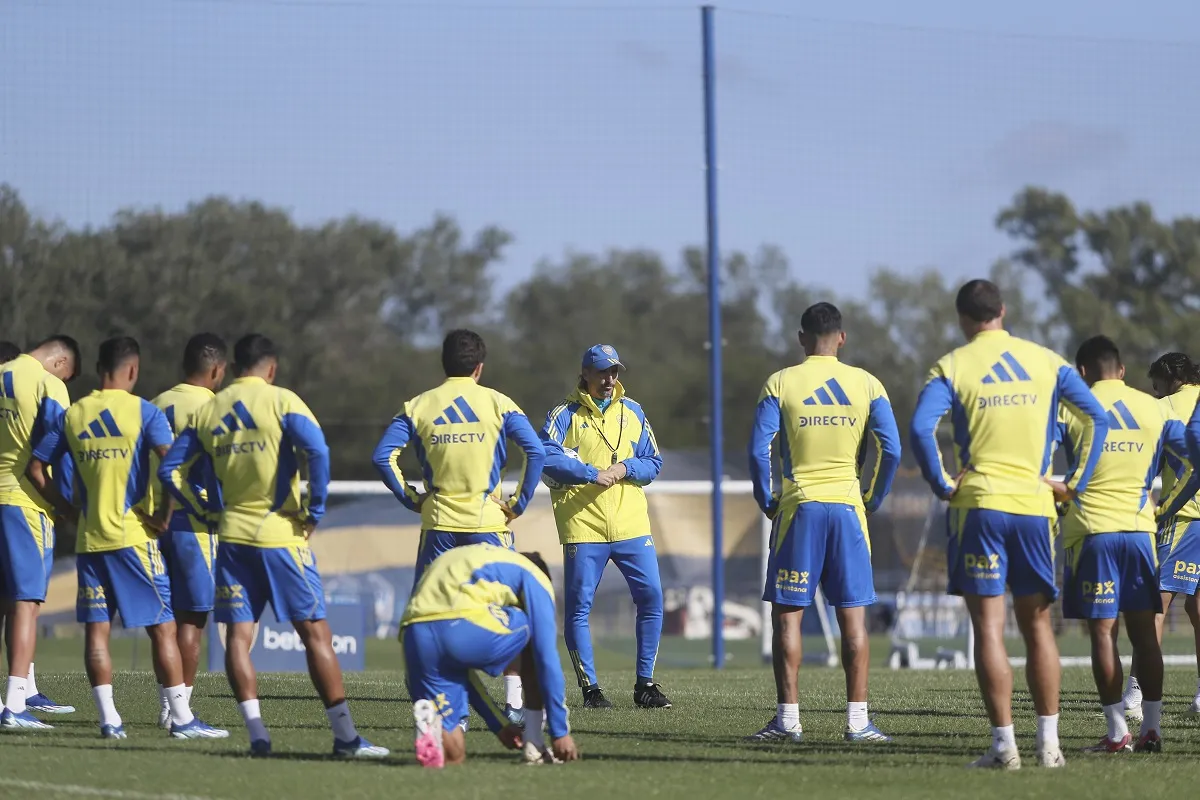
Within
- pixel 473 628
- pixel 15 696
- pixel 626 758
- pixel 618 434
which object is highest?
pixel 618 434

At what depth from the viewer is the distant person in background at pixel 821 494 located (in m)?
7.98

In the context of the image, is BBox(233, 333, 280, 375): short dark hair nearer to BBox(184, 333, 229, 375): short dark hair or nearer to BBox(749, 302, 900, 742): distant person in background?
BBox(184, 333, 229, 375): short dark hair

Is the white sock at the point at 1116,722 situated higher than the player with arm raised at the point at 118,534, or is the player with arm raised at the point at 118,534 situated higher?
the player with arm raised at the point at 118,534

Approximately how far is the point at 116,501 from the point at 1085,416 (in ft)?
14.7

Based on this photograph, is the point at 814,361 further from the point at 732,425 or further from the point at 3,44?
the point at 3,44

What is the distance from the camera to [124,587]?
7984mm

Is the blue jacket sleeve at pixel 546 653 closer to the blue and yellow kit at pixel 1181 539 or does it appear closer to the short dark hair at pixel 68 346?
the short dark hair at pixel 68 346

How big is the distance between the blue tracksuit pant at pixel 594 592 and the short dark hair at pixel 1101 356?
3.07 meters

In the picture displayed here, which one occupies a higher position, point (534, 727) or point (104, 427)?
point (104, 427)

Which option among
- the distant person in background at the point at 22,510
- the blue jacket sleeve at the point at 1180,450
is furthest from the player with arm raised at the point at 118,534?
the blue jacket sleeve at the point at 1180,450

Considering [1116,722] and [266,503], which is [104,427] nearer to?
[266,503]

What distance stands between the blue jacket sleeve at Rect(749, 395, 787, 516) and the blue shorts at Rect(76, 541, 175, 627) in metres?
2.92

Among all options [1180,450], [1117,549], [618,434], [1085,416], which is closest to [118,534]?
[618,434]

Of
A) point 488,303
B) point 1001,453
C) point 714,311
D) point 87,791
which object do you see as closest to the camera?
point 87,791
